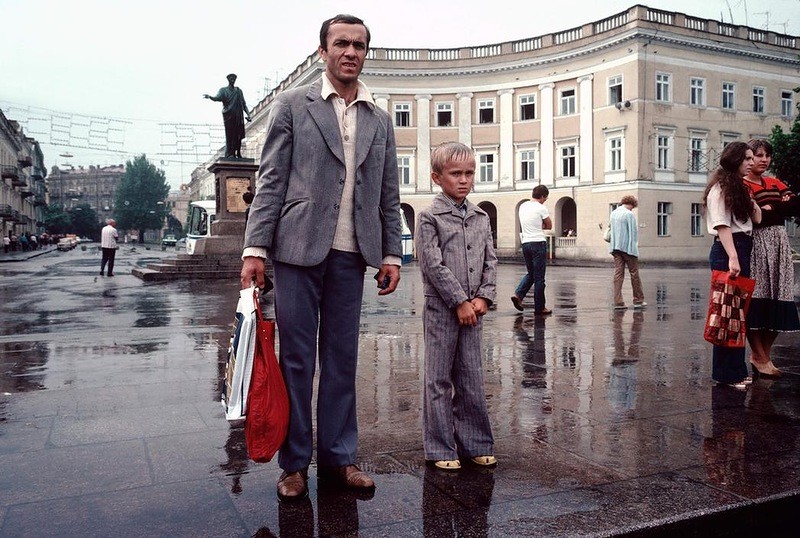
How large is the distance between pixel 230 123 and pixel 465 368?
70.2ft

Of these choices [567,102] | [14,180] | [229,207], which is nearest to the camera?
[229,207]

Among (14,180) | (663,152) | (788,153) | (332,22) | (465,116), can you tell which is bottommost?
(332,22)

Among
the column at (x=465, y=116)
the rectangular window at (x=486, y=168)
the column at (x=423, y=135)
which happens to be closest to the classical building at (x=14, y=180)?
the column at (x=423, y=135)

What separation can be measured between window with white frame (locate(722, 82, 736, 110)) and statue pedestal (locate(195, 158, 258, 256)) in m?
29.6

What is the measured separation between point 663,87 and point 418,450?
39.1 metres

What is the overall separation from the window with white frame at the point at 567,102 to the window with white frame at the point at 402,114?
9639 mm

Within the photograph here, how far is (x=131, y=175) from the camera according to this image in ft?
367

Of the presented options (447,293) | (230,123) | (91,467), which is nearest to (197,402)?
(91,467)

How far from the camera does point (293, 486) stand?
121 inches

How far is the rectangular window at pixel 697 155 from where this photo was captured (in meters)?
39.8

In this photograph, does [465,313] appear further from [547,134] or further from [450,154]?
[547,134]

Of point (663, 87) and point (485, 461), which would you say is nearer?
point (485, 461)

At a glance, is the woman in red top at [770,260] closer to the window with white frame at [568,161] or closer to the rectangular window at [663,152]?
the rectangular window at [663,152]

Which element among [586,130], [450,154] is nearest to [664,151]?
[586,130]
